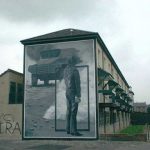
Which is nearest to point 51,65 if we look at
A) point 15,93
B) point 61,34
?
point 61,34

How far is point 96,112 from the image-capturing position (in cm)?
2964

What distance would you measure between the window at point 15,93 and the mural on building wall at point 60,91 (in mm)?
2317

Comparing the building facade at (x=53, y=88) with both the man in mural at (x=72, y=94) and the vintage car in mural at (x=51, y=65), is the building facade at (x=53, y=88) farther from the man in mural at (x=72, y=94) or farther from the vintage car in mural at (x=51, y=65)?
the man in mural at (x=72, y=94)

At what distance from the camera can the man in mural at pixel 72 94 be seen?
30156 millimetres

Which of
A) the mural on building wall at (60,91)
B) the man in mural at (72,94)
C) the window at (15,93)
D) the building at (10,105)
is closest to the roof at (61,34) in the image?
the mural on building wall at (60,91)

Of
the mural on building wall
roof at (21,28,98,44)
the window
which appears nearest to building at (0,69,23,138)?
the window

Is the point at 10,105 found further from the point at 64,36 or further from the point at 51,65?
the point at 64,36

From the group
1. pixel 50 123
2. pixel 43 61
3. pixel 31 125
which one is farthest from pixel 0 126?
pixel 43 61

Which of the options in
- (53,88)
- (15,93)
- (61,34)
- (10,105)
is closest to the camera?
(53,88)

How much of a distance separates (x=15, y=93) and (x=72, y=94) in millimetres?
7385

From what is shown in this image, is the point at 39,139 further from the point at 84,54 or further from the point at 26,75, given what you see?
the point at 84,54

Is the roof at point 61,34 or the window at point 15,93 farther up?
the roof at point 61,34

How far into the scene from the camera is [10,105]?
33375 millimetres

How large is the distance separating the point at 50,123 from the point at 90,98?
15.4 ft
